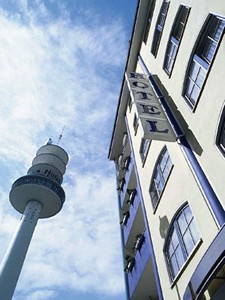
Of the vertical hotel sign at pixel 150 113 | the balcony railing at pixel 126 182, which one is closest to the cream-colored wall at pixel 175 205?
the vertical hotel sign at pixel 150 113

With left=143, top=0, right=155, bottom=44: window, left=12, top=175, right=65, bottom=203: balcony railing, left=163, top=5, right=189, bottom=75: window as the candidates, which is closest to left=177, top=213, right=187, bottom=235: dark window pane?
left=163, top=5, right=189, bottom=75: window

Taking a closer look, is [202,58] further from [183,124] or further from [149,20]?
[149,20]

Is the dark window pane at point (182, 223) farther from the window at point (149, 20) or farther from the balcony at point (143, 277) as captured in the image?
the window at point (149, 20)

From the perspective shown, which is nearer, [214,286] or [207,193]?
[214,286]

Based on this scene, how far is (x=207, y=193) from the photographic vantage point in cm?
706

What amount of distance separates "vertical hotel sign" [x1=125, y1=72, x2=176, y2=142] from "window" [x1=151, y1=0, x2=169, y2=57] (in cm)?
249

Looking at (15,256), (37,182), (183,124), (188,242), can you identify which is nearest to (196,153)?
(183,124)

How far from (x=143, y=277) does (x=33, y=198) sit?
31.1m

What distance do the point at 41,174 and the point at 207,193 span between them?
37.4 metres

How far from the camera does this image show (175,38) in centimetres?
1206

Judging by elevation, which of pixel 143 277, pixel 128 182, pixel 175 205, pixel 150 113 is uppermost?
pixel 128 182

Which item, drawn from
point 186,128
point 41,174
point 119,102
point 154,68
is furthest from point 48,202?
point 186,128

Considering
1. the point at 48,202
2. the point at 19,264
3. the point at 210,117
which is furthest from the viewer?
the point at 48,202

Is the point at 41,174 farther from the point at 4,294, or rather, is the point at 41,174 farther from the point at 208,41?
the point at 208,41
